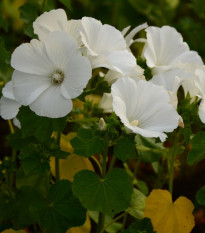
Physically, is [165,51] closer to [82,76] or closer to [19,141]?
[82,76]

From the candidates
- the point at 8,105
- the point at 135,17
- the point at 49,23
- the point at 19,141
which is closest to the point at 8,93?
the point at 8,105

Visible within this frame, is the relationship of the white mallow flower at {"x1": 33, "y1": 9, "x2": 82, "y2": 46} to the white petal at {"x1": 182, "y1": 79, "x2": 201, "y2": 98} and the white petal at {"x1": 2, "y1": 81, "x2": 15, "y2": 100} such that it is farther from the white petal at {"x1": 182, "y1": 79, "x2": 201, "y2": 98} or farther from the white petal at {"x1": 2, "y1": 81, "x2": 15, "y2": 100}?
the white petal at {"x1": 182, "y1": 79, "x2": 201, "y2": 98}

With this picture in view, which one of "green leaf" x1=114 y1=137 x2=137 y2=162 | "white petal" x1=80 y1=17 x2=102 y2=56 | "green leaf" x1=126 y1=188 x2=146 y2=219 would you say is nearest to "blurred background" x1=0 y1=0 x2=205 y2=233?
"green leaf" x1=126 y1=188 x2=146 y2=219

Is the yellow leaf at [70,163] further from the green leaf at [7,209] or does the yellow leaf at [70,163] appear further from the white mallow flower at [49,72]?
the white mallow flower at [49,72]

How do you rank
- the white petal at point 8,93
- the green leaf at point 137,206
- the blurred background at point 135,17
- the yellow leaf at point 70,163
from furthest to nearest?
the blurred background at point 135,17 < the yellow leaf at point 70,163 < the green leaf at point 137,206 < the white petal at point 8,93

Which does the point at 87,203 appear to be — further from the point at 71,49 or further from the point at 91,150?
the point at 71,49

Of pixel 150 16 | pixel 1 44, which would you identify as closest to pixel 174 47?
pixel 1 44

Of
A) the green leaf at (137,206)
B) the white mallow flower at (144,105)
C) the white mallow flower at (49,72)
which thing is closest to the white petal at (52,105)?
the white mallow flower at (49,72)
